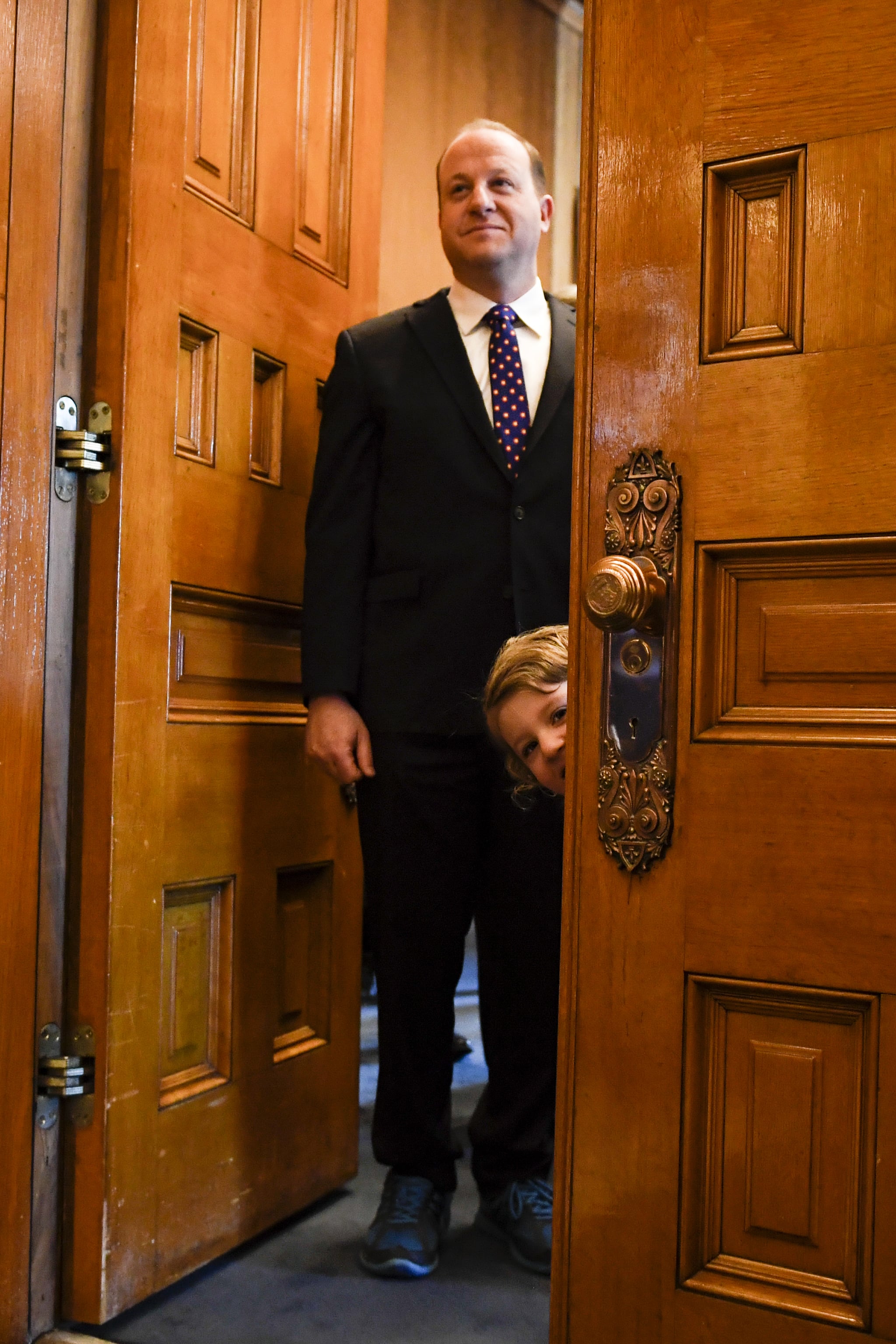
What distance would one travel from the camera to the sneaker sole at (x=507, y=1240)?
1.70 metres

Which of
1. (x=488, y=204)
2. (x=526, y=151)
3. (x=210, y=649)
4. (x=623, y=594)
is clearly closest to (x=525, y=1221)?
(x=210, y=649)

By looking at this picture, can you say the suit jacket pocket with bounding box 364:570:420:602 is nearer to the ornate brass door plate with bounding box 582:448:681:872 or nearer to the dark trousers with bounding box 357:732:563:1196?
the dark trousers with bounding box 357:732:563:1196

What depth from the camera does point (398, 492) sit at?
1.81m

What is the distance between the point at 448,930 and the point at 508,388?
78 centimetres

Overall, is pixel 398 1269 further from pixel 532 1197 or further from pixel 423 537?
pixel 423 537

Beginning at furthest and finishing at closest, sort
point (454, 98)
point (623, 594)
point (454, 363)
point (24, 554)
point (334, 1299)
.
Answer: point (454, 98) → point (454, 363) → point (334, 1299) → point (24, 554) → point (623, 594)

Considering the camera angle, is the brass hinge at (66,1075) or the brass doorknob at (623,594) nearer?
the brass doorknob at (623,594)

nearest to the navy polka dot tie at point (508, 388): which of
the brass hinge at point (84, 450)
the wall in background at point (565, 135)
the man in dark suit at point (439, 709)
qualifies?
the man in dark suit at point (439, 709)

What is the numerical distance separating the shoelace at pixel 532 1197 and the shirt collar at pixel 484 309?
1224 mm

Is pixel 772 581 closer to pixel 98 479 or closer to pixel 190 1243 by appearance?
pixel 98 479

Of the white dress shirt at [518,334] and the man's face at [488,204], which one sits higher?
the man's face at [488,204]

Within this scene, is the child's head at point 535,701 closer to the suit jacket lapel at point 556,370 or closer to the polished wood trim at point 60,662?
the suit jacket lapel at point 556,370

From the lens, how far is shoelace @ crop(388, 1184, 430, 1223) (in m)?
1.71

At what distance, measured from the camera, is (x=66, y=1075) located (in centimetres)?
148
